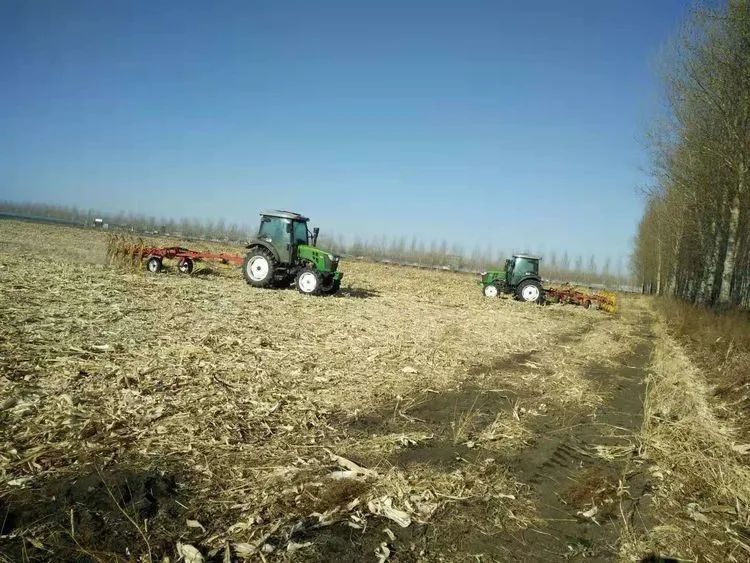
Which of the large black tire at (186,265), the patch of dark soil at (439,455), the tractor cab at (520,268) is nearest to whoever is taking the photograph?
the patch of dark soil at (439,455)

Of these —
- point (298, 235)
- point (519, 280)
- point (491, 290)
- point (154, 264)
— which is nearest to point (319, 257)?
point (298, 235)

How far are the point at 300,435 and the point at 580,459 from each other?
2.85 m

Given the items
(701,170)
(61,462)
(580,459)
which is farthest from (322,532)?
(701,170)

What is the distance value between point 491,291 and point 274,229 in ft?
41.4

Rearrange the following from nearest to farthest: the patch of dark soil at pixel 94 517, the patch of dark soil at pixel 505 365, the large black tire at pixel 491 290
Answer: the patch of dark soil at pixel 94 517
the patch of dark soil at pixel 505 365
the large black tire at pixel 491 290

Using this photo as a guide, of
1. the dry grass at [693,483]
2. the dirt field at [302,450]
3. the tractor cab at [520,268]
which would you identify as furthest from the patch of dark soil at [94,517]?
the tractor cab at [520,268]

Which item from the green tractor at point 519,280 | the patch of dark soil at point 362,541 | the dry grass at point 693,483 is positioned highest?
the green tractor at point 519,280

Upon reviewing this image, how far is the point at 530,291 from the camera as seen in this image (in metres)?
21.3

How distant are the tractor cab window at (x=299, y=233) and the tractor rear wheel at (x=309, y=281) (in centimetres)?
108

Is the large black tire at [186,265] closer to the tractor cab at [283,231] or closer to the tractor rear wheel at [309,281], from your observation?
the tractor cab at [283,231]

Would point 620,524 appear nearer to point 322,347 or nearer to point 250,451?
point 250,451

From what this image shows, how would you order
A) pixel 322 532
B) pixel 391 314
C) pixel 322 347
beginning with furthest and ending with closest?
pixel 391 314 → pixel 322 347 → pixel 322 532

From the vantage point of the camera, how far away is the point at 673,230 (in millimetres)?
27016

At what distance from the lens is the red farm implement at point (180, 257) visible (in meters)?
15.6
